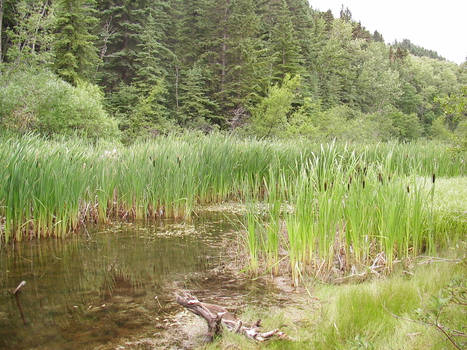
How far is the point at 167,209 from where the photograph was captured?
262 inches

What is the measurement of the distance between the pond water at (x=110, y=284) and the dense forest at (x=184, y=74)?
4494 mm

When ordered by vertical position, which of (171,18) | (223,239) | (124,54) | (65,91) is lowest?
(223,239)

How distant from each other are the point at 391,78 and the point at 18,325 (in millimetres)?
47278

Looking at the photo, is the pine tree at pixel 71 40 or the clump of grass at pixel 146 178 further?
the pine tree at pixel 71 40

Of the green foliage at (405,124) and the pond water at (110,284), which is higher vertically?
the green foliage at (405,124)

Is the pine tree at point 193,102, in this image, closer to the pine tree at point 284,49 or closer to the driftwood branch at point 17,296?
the pine tree at point 284,49

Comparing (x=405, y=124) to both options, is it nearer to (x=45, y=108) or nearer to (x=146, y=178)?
(x=45, y=108)

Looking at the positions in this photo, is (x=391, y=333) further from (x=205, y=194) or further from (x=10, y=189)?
(x=205, y=194)

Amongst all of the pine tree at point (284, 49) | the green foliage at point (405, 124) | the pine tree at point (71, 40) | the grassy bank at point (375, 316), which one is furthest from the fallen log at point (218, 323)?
the green foliage at point (405, 124)

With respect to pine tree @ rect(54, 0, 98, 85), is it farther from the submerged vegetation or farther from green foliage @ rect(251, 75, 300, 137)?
the submerged vegetation

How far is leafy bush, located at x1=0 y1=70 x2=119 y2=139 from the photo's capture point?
9.73m

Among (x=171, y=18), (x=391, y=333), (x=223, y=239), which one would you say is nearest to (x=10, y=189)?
(x=223, y=239)

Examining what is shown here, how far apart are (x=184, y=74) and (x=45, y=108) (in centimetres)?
2056

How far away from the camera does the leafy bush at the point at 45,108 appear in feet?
31.9
